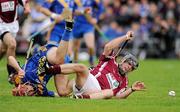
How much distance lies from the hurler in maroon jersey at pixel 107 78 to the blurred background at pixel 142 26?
51.6 feet

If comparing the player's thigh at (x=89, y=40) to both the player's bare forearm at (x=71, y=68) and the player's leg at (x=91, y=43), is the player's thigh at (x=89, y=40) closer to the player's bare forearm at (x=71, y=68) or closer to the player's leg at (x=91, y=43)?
the player's leg at (x=91, y=43)

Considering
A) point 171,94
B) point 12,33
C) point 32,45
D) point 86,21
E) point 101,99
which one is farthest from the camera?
point 86,21

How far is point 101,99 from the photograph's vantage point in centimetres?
1202

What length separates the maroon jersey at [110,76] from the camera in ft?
40.3

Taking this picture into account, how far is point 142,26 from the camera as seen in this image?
29203 millimetres

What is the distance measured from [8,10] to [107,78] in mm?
3833

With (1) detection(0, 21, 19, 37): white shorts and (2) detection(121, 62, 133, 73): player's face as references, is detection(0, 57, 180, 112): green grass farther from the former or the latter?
(1) detection(0, 21, 19, 37): white shorts

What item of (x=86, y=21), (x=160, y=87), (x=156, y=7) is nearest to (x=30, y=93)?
(x=160, y=87)

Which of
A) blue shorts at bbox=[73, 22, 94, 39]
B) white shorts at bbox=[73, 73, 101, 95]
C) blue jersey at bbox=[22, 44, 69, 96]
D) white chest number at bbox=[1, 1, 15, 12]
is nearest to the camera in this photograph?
white shorts at bbox=[73, 73, 101, 95]

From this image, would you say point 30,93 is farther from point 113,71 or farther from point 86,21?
point 86,21

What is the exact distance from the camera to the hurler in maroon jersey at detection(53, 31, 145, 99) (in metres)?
12.0

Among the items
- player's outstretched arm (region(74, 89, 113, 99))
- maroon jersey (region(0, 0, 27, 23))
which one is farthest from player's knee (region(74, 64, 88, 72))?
maroon jersey (region(0, 0, 27, 23))

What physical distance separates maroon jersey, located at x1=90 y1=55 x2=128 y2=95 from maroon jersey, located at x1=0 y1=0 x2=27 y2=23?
3.47 m

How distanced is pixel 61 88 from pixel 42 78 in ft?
1.41
